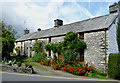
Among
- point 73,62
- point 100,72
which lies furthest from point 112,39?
point 73,62

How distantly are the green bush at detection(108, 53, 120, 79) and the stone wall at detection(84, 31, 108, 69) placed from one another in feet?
5.35

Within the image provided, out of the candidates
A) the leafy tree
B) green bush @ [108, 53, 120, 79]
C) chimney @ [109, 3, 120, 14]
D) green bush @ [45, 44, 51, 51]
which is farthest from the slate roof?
green bush @ [108, 53, 120, 79]

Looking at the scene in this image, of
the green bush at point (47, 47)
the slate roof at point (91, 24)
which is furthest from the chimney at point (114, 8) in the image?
the green bush at point (47, 47)

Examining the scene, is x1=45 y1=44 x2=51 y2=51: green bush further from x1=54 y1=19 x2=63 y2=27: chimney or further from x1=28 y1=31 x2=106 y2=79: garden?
x1=54 y1=19 x2=63 y2=27: chimney

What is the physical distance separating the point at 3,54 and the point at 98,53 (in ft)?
39.3

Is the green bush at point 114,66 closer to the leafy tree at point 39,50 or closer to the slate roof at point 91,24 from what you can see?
the slate roof at point 91,24

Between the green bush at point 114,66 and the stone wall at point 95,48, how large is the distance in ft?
5.35

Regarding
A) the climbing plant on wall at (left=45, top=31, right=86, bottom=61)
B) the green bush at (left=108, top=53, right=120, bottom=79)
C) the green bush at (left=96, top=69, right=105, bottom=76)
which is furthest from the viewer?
the climbing plant on wall at (left=45, top=31, right=86, bottom=61)

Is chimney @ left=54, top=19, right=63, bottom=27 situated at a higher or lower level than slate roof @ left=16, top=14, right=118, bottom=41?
higher

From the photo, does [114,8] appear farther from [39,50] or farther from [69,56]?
[39,50]

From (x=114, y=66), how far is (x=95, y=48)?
3.20m

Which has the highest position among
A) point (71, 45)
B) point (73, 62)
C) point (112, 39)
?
point (112, 39)

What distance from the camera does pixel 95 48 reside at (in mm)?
12297

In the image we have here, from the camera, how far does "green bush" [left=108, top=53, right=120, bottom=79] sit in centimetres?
930
